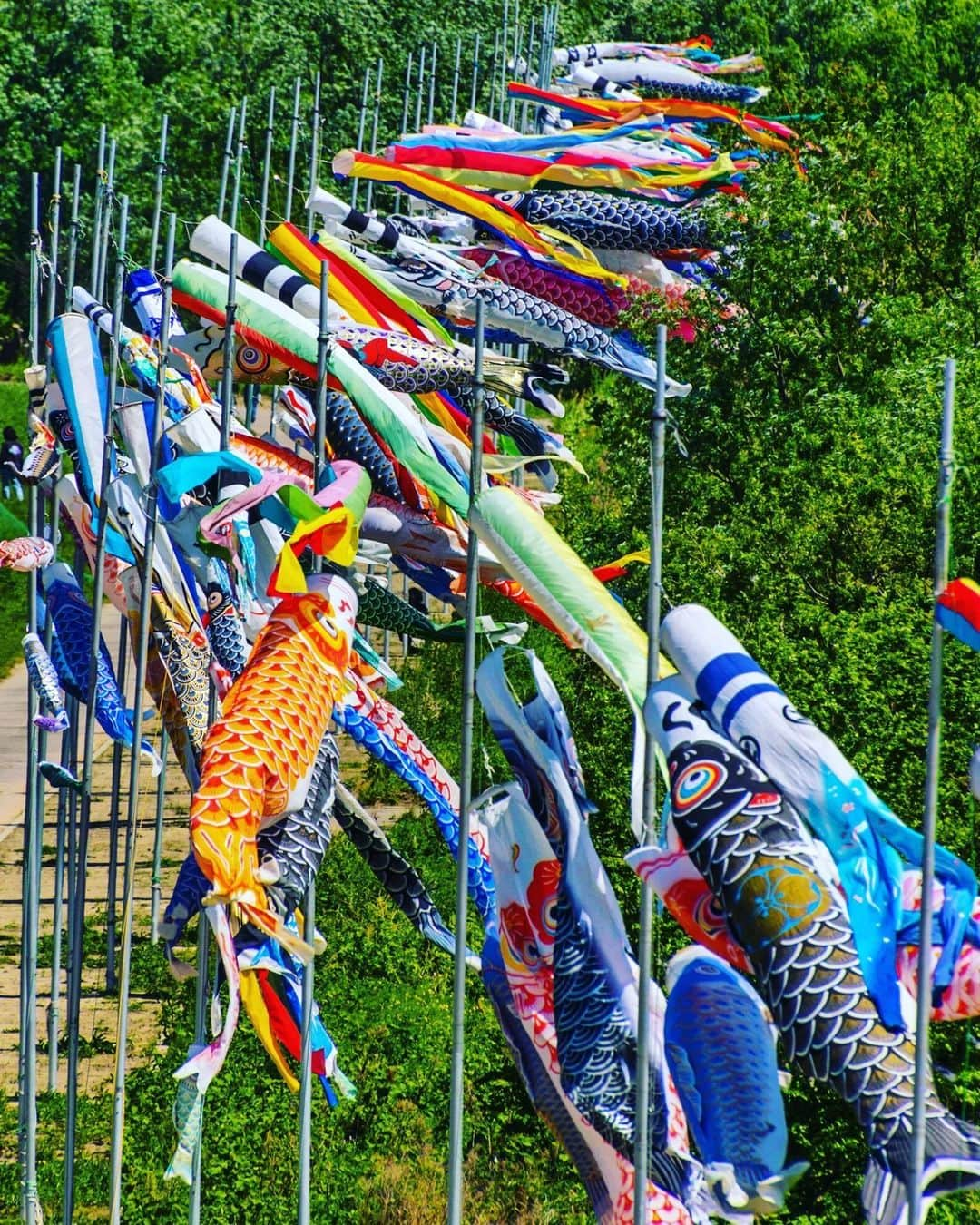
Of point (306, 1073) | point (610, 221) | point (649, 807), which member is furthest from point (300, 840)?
point (610, 221)

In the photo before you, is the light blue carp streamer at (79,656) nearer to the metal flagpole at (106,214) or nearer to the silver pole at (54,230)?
the silver pole at (54,230)

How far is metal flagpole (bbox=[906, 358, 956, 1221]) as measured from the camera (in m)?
10.2

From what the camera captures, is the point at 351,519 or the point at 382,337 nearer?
the point at 351,519

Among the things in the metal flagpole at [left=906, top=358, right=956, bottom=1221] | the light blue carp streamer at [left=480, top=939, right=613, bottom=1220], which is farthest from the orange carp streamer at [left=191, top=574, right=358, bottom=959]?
Result: the metal flagpole at [left=906, top=358, right=956, bottom=1221]

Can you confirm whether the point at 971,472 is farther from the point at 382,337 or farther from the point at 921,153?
the point at 921,153

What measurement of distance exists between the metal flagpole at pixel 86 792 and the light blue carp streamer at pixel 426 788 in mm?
1879

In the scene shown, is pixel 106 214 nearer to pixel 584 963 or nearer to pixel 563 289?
pixel 584 963

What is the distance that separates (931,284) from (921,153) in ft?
6.15

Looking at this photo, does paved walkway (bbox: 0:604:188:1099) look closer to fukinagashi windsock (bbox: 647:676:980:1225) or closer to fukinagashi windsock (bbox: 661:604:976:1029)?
fukinagashi windsock (bbox: 661:604:976:1029)

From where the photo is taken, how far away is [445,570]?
63.0ft

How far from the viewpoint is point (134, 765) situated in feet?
50.6

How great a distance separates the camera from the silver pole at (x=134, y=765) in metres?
14.5

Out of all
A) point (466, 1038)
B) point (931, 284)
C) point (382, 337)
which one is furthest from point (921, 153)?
point (466, 1038)

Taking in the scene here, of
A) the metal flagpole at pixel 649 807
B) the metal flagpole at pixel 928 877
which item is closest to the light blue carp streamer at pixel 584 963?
the metal flagpole at pixel 649 807
